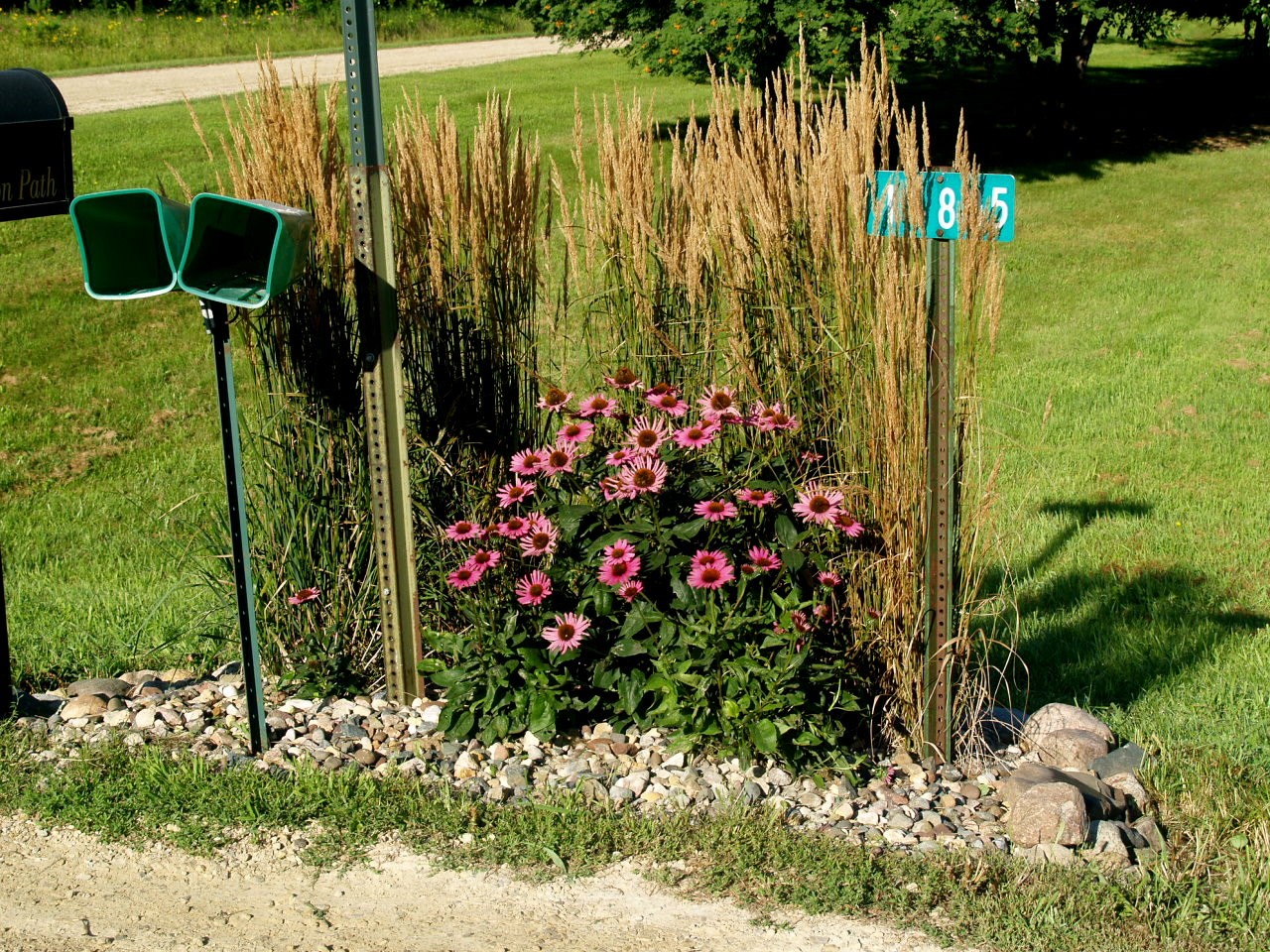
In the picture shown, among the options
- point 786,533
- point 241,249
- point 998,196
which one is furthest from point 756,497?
point 241,249

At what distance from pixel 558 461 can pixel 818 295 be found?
907 millimetres

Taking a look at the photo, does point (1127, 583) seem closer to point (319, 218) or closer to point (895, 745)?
point (895, 745)

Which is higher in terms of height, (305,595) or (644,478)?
(644,478)

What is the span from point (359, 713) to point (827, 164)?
2.20 meters

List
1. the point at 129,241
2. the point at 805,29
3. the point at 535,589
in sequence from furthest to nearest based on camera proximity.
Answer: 1. the point at 805,29
2. the point at 535,589
3. the point at 129,241

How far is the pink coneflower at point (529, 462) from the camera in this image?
4055 millimetres

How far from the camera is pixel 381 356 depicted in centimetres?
412

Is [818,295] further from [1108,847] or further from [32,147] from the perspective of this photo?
[32,147]

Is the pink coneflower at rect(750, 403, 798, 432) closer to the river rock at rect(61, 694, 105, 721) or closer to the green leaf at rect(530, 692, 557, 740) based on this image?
the green leaf at rect(530, 692, 557, 740)

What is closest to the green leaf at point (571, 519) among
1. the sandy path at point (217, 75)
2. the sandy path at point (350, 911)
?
the sandy path at point (350, 911)

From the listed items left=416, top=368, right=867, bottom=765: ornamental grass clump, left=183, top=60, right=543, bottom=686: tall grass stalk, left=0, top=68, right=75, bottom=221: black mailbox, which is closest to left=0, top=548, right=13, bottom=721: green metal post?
left=183, top=60, right=543, bottom=686: tall grass stalk

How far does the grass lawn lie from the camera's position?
345 cm

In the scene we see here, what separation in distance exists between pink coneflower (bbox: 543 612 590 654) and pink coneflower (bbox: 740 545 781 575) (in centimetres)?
49

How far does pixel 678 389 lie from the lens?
431 cm
